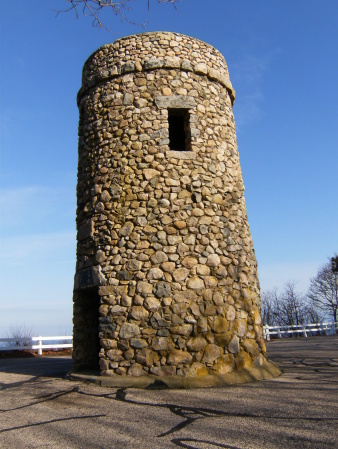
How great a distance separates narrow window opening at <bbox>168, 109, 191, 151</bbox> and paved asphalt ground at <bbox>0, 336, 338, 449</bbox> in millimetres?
4548

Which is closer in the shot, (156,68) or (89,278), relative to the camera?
(89,278)

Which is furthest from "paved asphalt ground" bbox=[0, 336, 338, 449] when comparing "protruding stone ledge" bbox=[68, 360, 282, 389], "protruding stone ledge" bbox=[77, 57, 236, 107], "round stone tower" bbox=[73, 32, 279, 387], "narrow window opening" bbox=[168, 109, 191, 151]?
"protruding stone ledge" bbox=[77, 57, 236, 107]

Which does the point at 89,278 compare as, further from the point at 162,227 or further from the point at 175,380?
the point at 175,380

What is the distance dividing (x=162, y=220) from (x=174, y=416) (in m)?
3.40

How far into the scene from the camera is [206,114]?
25.9 feet

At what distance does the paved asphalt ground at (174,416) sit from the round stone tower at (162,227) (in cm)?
73

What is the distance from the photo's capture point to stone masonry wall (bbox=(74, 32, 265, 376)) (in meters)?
6.54

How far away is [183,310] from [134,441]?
3050 mm

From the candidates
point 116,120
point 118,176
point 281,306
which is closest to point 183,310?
point 118,176

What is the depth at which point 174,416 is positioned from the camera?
445 cm

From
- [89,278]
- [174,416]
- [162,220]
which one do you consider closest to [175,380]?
[174,416]

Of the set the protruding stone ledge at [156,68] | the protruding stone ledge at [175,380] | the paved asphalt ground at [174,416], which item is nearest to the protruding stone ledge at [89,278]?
the protruding stone ledge at [175,380]

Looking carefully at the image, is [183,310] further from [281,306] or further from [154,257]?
[281,306]

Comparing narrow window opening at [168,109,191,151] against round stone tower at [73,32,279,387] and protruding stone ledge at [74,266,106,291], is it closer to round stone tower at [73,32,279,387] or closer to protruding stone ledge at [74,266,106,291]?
round stone tower at [73,32,279,387]
